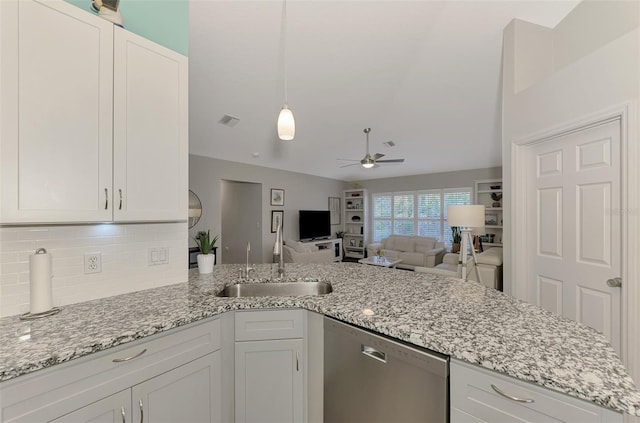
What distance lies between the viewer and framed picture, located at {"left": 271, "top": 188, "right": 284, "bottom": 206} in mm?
6211

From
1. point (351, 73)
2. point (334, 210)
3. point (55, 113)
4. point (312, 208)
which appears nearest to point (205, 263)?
point (55, 113)

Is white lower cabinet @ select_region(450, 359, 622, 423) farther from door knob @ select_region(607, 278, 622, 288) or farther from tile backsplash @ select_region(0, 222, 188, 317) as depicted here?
tile backsplash @ select_region(0, 222, 188, 317)

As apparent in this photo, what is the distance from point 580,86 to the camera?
6.07 feet

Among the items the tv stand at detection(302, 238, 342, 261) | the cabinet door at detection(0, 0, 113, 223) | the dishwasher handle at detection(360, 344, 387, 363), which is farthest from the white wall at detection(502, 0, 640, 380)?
the tv stand at detection(302, 238, 342, 261)

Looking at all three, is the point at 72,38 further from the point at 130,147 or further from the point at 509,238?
the point at 509,238

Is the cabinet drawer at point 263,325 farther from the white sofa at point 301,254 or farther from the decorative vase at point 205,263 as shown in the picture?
the white sofa at point 301,254

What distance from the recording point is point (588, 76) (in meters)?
1.80

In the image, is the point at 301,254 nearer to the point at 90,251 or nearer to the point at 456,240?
the point at 90,251

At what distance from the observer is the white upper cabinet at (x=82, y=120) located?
43.3 inches

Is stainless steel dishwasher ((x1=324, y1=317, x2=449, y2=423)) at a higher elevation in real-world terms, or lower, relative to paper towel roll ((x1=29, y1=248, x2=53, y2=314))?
lower

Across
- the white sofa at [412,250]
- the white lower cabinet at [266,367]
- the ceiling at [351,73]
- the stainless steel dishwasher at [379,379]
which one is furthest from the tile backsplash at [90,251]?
the white sofa at [412,250]

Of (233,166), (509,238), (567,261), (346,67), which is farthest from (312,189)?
(567,261)

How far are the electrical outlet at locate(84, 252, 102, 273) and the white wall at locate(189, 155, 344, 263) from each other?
11.0ft

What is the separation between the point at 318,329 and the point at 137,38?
1.83 meters
